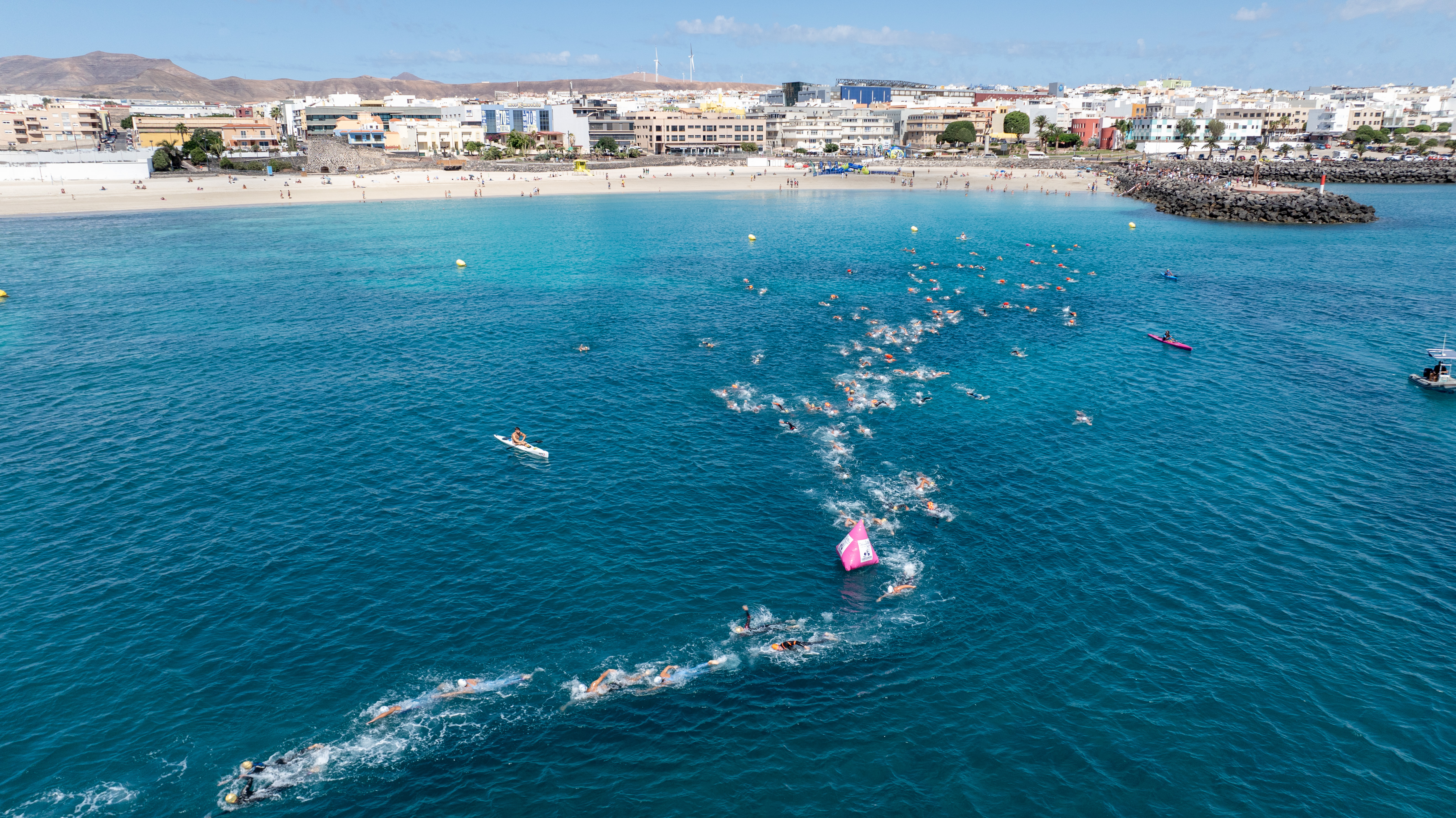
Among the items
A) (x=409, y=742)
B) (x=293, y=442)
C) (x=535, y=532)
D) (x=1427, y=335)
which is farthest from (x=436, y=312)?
(x=1427, y=335)

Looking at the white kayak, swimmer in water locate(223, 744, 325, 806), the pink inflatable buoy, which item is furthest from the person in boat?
the white kayak

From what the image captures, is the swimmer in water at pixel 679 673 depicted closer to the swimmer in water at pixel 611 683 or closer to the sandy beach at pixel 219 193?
the swimmer in water at pixel 611 683

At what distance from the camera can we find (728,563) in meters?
38.2

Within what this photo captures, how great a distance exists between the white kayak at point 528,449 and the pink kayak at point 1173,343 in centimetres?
5751

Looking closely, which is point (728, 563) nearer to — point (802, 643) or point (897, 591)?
point (802, 643)

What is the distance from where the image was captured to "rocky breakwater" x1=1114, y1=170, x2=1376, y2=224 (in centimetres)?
14375

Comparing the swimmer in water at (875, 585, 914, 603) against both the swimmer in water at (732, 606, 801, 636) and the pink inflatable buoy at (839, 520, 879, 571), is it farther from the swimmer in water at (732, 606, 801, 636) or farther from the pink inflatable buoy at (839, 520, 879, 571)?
the swimmer in water at (732, 606, 801, 636)

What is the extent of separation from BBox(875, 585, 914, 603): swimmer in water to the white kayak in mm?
23684

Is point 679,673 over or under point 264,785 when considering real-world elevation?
over

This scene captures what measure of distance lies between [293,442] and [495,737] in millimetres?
32477

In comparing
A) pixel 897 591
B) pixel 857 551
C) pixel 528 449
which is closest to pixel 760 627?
pixel 857 551

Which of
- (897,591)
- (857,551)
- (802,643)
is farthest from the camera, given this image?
(857,551)

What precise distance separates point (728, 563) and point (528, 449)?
58.2ft

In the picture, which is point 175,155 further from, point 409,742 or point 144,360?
point 409,742
